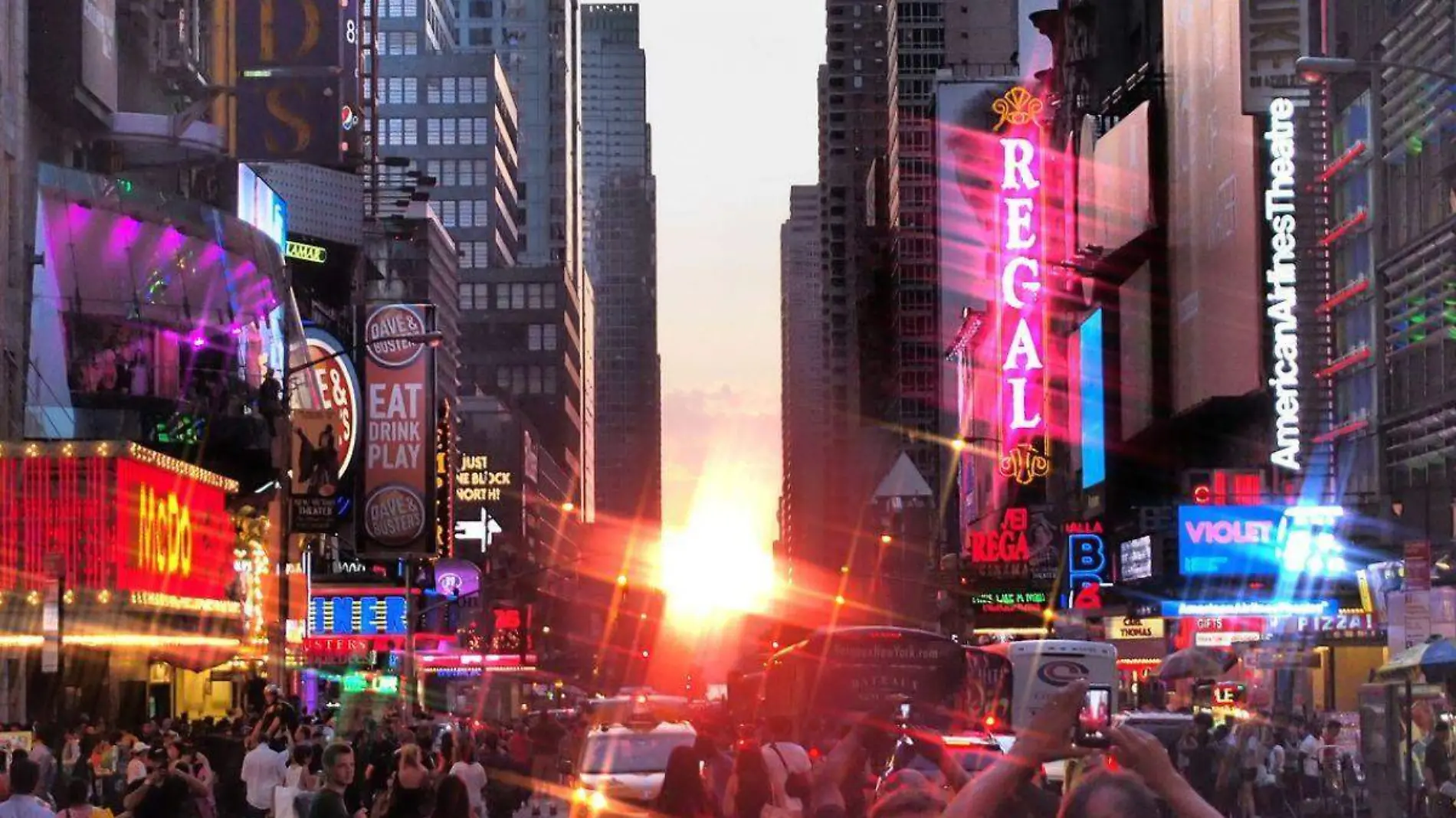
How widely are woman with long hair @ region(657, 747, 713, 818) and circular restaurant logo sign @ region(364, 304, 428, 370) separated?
56.4 m

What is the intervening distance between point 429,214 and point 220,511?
10405cm

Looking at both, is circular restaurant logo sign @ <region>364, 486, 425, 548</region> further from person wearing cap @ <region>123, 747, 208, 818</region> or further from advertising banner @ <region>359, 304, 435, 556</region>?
person wearing cap @ <region>123, 747, 208, 818</region>

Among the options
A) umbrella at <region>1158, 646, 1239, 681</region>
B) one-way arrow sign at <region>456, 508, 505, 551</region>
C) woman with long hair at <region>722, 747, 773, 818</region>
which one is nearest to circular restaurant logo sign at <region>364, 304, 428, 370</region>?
umbrella at <region>1158, 646, 1239, 681</region>

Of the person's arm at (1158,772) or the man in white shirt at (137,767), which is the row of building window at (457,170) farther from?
the person's arm at (1158,772)

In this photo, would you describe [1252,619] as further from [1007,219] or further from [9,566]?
[1007,219]

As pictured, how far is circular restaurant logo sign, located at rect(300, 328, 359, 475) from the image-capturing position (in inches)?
2881

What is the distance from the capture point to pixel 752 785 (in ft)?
57.1

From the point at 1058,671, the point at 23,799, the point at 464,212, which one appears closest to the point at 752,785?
the point at 23,799

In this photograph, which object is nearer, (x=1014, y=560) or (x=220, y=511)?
(x=220, y=511)

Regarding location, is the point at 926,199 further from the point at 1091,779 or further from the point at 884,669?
the point at 1091,779

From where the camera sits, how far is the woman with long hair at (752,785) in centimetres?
1734

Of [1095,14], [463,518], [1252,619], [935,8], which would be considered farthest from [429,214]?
[1252,619]

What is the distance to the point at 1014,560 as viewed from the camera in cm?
9050

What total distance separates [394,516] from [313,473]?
14435 millimetres
